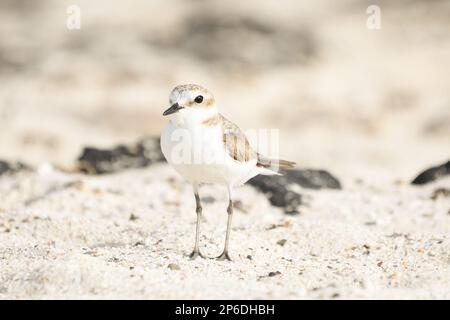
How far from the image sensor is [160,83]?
14.7 meters

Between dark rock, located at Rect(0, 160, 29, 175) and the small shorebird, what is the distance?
390 centimetres

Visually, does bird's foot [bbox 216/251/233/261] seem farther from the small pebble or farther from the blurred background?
the blurred background

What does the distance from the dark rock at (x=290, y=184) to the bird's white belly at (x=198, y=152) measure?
7.71 ft

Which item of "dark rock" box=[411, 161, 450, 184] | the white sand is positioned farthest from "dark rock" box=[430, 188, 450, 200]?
"dark rock" box=[411, 161, 450, 184]

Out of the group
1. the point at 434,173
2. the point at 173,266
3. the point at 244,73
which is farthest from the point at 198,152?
the point at 244,73

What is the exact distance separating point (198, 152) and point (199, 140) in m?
0.08

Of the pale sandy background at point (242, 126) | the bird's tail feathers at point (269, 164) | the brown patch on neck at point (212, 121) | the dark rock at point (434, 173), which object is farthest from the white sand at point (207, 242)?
the brown patch on neck at point (212, 121)

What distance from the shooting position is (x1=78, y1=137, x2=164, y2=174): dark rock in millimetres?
8820

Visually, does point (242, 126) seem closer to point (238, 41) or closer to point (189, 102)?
point (238, 41)

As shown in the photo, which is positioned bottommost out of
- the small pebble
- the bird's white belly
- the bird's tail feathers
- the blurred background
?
the small pebble

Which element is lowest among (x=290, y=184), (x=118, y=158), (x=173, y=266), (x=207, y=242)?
(x=173, y=266)

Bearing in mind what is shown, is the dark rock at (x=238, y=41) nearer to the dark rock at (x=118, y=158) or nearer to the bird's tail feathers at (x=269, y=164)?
the dark rock at (x=118, y=158)

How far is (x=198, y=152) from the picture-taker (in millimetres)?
4809

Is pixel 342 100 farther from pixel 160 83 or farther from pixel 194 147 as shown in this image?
pixel 194 147
